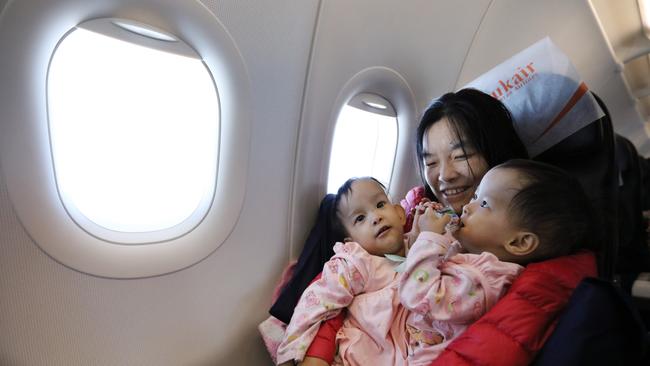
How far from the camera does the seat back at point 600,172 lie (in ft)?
3.66

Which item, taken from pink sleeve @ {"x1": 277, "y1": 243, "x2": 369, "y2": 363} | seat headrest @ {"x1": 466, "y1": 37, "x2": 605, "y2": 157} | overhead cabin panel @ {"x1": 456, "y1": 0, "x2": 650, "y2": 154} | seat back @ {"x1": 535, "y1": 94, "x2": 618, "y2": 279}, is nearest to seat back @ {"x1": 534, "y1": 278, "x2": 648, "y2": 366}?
seat back @ {"x1": 535, "y1": 94, "x2": 618, "y2": 279}

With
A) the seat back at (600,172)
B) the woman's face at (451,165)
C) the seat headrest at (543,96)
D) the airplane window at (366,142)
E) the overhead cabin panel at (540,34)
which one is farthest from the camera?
the overhead cabin panel at (540,34)

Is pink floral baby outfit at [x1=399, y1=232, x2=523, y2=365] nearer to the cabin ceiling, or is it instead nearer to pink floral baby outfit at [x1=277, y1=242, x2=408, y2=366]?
pink floral baby outfit at [x1=277, y1=242, x2=408, y2=366]

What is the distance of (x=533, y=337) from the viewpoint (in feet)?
2.67

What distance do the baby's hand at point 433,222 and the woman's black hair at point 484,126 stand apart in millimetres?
352

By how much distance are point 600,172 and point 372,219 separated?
0.81 m

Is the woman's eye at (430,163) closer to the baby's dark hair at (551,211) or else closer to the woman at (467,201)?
the woman at (467,201)

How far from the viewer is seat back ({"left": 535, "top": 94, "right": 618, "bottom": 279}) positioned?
1116 mm

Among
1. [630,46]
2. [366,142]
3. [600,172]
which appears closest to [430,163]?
[600,172]

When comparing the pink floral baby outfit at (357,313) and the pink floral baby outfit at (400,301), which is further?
the pink floral baby outfit at (357,313)

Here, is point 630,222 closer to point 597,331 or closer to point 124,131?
point 597,331

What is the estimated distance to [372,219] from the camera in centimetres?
140

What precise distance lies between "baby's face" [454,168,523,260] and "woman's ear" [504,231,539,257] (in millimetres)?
13

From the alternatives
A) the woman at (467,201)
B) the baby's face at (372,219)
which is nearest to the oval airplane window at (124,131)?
the baby's face at (372,219)
